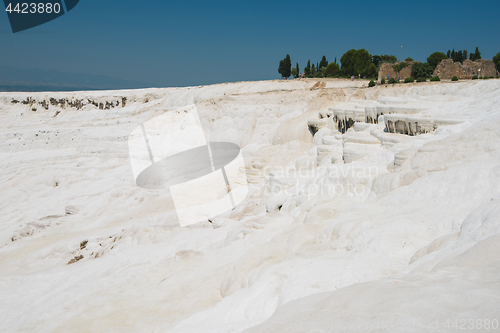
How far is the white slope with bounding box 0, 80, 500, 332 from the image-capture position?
15.4 feet

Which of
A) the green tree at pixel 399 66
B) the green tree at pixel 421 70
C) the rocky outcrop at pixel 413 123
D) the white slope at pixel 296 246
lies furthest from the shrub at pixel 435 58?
the rocky outcrop at pixel 413 123

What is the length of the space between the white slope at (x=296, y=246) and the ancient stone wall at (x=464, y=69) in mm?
9085

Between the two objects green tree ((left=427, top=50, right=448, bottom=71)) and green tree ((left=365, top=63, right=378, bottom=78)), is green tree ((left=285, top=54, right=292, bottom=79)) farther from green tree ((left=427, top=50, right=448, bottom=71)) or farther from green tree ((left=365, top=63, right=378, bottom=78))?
green tree ((left=427, top=50, right=448, bottom=71))

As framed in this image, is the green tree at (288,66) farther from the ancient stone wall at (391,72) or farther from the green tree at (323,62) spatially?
the ancient stone wall at (391,72)

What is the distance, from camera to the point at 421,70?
3072 cm

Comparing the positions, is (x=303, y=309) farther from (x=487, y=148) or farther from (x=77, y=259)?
(x=77, y=259)

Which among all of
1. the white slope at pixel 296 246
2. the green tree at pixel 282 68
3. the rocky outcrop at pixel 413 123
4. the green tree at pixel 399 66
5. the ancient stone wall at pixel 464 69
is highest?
the green tree at pixel 282 68

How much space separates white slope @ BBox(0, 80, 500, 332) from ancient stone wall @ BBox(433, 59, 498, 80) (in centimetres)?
908

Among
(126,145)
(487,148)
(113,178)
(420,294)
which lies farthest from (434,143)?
(126,145)

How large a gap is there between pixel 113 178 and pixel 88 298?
44.0 ft

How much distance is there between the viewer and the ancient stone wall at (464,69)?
92.6 ft

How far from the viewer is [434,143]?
10.2 meters

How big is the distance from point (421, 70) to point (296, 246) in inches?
1125

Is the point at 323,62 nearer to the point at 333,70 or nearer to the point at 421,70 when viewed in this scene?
the point at 333,70
